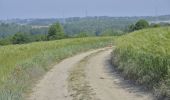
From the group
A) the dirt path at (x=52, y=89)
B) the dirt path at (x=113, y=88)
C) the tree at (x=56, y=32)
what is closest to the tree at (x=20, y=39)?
the tree at (x=56, y=32)

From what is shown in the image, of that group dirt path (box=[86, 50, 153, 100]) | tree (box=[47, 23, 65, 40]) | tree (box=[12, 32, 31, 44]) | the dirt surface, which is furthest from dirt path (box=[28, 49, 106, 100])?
tree (box=[12, 32, 31, 44])

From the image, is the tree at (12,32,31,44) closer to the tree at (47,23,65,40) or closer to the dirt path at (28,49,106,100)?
the tree at (47,23,65,40)

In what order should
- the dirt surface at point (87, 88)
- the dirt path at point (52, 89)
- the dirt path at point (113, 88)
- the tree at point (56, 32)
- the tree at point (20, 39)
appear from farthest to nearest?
the tree at point (20, 39), the tree at point (56, 32), the dirt path at point (52, 89), the dirt surface at point (87, 88), the dirt path at point (113, 88)

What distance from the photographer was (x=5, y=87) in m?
15.7

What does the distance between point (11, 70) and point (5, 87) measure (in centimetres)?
487

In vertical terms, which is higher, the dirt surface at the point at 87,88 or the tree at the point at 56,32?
the dirt surface at the point at 87,88

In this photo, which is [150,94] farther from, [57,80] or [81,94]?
[57,80]

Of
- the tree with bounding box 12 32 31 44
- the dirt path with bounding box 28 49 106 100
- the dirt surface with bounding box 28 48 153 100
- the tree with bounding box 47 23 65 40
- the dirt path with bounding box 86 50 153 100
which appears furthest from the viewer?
the tree with bounding box 12 32 31 44

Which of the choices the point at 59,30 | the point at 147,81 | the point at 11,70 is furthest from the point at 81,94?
the point at 59,30

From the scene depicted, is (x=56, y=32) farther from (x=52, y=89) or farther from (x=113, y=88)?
(x=113, y=88)

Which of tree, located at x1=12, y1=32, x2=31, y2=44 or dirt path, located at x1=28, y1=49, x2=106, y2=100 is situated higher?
dirt path, located at x1=28, y1=49, x2=106, y2=100

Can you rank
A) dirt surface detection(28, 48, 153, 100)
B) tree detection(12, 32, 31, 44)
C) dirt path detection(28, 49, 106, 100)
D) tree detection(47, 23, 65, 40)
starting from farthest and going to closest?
1. tree detection(12, 32, 31, 44)
2. tree detection(47, 23, 65, 40)
3. dirt path detection(28, 49, 106, 100)
4. dirt surface detection(28, 48, 153, 100)

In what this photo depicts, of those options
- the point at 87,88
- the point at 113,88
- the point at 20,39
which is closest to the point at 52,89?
the point at 87,88

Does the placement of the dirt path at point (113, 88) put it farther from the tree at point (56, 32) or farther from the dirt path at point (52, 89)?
the tree at point (56, 32)
